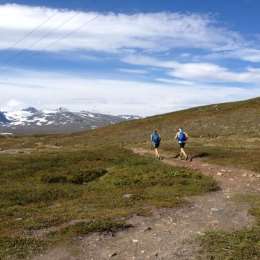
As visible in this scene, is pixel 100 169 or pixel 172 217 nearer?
pixel 172 217

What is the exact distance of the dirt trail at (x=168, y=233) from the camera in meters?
16.6

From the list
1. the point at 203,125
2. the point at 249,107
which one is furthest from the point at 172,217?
the point at 249,107

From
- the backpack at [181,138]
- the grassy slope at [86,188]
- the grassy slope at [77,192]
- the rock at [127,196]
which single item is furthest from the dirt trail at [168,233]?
the backpack at [181,138]

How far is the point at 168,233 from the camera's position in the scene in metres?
19.2

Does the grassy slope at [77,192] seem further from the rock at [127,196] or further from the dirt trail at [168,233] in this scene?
the dirt trail at [168,233]

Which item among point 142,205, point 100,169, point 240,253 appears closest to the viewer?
point 240,253

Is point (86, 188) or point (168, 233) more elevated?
point (168, 233)

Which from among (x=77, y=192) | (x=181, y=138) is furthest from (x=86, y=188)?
(x=181, y=138)

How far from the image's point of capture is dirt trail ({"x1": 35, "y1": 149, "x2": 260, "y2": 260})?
54.6 ft

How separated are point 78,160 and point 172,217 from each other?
2400 cm

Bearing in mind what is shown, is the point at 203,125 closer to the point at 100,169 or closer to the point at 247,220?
the point at 100,169

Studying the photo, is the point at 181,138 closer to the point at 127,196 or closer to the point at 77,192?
the point at 77,192

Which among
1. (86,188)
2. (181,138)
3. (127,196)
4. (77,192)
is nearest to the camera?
(127,196)

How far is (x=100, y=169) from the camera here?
39000mm
